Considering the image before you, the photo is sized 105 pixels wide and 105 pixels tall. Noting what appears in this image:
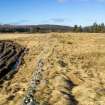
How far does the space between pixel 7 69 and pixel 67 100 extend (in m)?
13.2

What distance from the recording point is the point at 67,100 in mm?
17906

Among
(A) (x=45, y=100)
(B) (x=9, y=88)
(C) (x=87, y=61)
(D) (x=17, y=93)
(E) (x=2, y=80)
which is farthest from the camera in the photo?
(C) (x=87, y=61)

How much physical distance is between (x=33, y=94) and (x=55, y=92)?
153 cm

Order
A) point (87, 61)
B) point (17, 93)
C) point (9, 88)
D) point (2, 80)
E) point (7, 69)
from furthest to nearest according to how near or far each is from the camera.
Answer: point (87, 61)
point (7, 69)
point (2, 80)
point (9, 88)
point (17, 93)

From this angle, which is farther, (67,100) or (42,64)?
(42,64)

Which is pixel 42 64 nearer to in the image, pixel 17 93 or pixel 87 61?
pixel 87 61

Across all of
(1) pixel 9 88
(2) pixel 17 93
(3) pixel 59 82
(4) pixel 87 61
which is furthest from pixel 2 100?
(4) pixel 87 61

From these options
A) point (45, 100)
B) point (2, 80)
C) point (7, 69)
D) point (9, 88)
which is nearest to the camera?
point (45, 100)

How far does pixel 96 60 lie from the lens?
35.6 m

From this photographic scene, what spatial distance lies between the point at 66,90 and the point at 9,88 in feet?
12.4

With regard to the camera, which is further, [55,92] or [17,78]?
[17,78]

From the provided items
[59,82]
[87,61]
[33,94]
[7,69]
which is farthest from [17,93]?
[87,61]

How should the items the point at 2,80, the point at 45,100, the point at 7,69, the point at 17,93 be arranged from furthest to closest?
the point at 7,69
the point at 2,80
the point at 17,93
the point at 45,100

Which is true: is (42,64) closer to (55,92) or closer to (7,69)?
(7,69)
